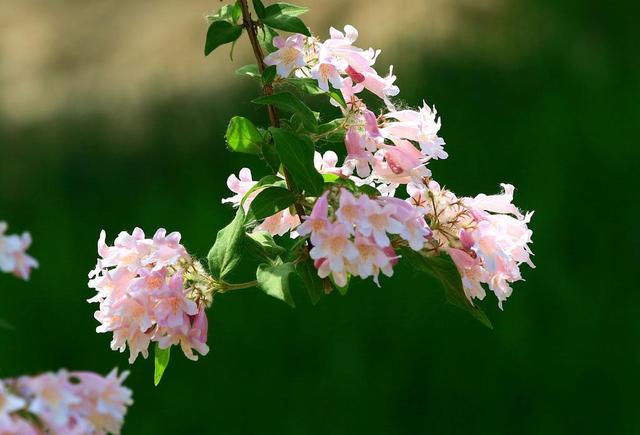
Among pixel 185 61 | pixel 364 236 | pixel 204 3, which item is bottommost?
pixel 364 236

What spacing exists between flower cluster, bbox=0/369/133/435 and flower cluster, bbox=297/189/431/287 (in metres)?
0.34

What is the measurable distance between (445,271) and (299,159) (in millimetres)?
238

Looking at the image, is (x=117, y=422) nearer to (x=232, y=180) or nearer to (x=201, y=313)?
(x=201, y=313)

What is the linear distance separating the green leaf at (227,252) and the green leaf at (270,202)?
0.03 meters

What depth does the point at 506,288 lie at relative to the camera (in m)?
1.61

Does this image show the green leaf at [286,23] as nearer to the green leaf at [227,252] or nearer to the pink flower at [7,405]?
the green leaf at [227,252]

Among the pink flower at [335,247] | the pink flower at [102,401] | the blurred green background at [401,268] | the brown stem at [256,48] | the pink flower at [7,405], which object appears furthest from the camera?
the blurred green background at [401,268]

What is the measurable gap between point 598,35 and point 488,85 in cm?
44

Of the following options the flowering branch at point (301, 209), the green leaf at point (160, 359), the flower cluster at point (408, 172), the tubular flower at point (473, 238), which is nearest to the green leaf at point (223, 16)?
the flowering branch at point (301, 209)

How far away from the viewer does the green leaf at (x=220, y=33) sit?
160 centimetres

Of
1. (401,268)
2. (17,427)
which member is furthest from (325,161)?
(401,268)

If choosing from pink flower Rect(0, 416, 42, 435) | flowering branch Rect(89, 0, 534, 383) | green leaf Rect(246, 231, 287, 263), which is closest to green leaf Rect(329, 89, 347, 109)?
flowering branch Rect(89, 0, 534, 383)

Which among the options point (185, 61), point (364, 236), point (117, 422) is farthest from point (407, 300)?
point (117, 422)

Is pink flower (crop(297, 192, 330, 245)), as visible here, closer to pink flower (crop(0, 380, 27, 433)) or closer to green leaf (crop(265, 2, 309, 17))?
green leaf (crop(265, 2, 309, 17))
